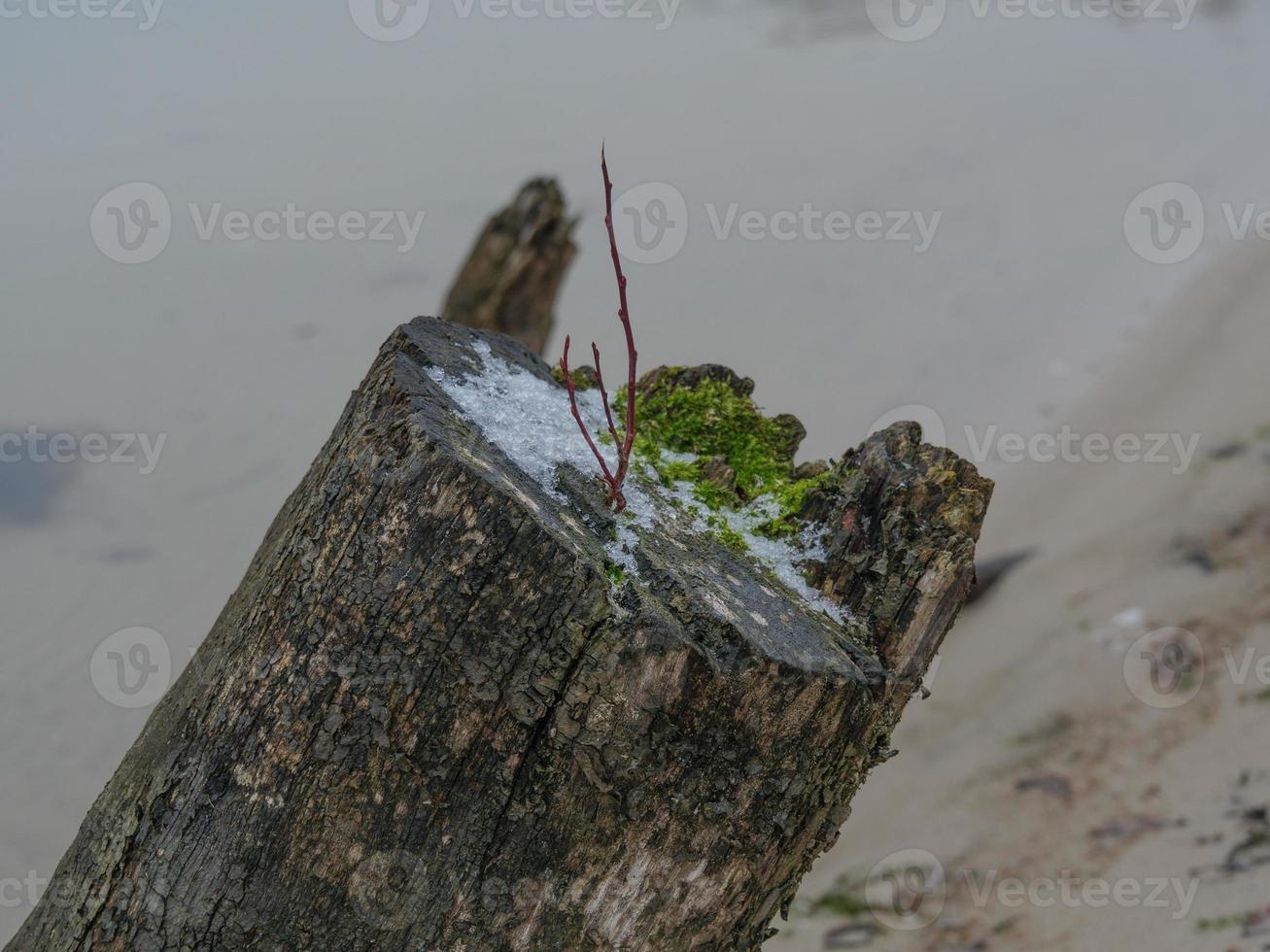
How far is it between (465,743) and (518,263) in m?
2.97

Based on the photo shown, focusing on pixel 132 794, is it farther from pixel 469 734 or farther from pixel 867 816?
pixel 867 816

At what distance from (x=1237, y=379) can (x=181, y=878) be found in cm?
631

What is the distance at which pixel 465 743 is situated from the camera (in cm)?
136

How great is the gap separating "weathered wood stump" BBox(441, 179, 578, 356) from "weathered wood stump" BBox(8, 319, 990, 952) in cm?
266

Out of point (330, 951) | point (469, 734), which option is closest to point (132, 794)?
point (330, 951)

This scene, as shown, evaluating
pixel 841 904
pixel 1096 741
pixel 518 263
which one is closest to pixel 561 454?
pixel 518 263

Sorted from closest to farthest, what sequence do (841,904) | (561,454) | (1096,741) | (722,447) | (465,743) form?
(465,743) < (561,454) < (722,447) < (841,904) < (1096,741)

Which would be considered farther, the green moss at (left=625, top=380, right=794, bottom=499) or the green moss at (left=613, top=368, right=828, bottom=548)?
the green moss at (left=625, top=380, right=794, bottom=499)

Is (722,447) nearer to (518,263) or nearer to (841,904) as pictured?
(518,263)

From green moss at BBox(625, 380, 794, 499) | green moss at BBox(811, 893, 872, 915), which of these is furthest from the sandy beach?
green moss at BBox(625, 380, 794, 499)

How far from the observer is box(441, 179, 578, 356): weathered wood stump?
159 inches

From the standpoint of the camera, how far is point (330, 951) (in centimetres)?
142

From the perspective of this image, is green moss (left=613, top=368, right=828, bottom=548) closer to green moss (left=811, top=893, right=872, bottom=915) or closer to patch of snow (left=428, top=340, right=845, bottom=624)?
patch of snow (left=428, top=340, right=845, bottom=624)

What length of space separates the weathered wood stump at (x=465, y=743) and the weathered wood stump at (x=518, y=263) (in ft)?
8.73
